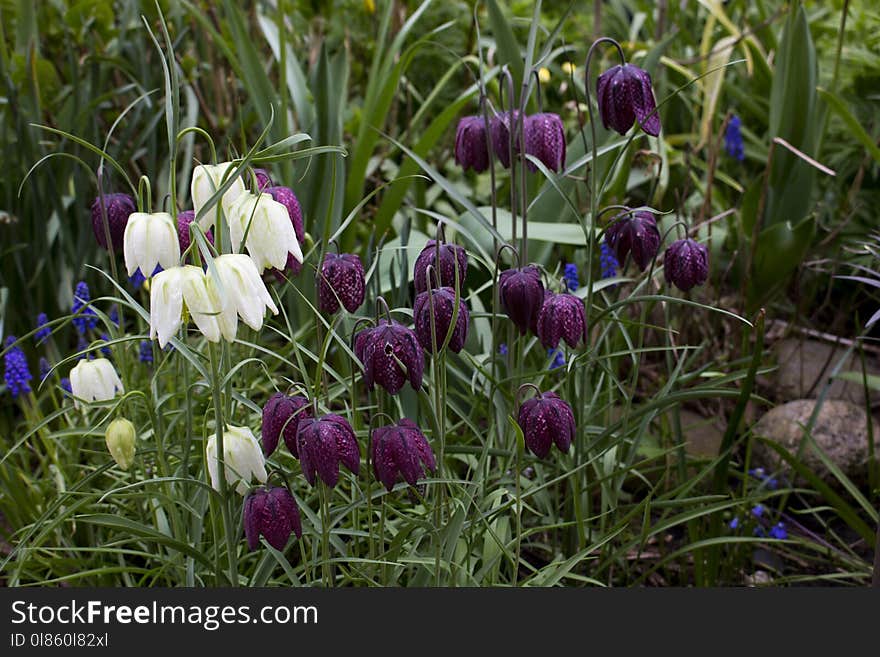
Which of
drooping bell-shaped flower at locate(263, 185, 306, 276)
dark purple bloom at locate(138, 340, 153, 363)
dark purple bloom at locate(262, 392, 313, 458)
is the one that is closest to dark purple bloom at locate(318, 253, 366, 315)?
drooping bell-shaped flower at locate(263, 185, 306, 276)

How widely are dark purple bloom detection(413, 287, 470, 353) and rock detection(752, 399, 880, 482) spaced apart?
43.0 inches

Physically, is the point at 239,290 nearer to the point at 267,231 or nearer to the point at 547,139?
the point at 267,231

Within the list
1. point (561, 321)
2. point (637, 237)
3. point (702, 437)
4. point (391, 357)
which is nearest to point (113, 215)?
point (391, 357)

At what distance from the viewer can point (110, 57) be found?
287cm

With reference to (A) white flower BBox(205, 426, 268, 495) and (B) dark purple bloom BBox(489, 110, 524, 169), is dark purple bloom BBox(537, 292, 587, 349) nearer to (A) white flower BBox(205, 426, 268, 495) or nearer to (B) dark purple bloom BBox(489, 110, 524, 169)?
(B) dark purple bloom BBox(489, 110, 524, 169)

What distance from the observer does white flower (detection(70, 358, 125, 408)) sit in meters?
Result: 1.62

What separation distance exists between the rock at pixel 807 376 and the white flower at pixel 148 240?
5.94ft

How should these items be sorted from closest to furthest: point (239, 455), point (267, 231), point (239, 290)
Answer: point (239, 290) < point (267, 231) < point (239, 455)

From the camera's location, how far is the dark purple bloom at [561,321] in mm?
1528

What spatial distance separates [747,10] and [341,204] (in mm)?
2113

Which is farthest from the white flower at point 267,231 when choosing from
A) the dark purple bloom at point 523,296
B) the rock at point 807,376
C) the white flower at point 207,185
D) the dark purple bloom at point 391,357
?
the rock at point 807,376

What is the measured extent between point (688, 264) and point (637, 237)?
0.32 ft

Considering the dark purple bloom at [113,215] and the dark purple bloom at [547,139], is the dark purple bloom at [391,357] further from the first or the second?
the dark purple bloom at [113,215]

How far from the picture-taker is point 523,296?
1.55m
